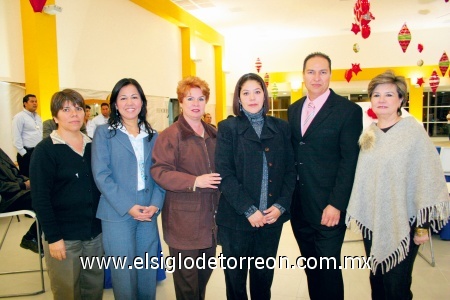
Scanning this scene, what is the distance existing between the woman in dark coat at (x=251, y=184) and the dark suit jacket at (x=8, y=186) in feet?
6.94

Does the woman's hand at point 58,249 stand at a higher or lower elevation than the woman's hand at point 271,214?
lower

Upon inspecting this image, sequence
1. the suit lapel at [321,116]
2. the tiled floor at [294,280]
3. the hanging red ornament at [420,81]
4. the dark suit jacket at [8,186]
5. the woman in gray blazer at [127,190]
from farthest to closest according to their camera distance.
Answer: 1. the hanging red ornament at [420,81]
2. the dark suit jacket at [8,186]
3. the tiled floor at [294,280]
4. the suit lapel at [321,116]
5. the woman in gray blazer at [127,190]

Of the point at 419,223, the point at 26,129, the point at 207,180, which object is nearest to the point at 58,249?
the point at 207,180

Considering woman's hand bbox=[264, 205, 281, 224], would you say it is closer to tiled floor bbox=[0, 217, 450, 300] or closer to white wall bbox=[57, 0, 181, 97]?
tiled floor bbox=[0, 217, 450, 300]

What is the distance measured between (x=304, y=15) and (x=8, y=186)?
968 cm

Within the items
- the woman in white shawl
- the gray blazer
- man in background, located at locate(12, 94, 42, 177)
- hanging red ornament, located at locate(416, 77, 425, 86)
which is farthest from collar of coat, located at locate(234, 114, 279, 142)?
hanging red ornament, located at locate(416, 77, 425, 86)

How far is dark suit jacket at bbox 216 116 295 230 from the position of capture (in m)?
1.94

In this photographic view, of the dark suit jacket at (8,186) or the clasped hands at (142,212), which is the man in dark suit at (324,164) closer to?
the clasped hands at (142,212)

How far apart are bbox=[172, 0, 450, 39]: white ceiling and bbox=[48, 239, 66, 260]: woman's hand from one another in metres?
8.49

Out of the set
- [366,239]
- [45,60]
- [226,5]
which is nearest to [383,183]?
[366,239]

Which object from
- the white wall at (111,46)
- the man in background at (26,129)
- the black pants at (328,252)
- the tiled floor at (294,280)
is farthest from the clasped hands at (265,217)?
the white wall at (111,46)

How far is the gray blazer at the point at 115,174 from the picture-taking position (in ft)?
6.31

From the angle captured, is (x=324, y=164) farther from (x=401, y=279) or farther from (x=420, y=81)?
(x=420, y=81)

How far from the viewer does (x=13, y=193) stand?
118 inches
